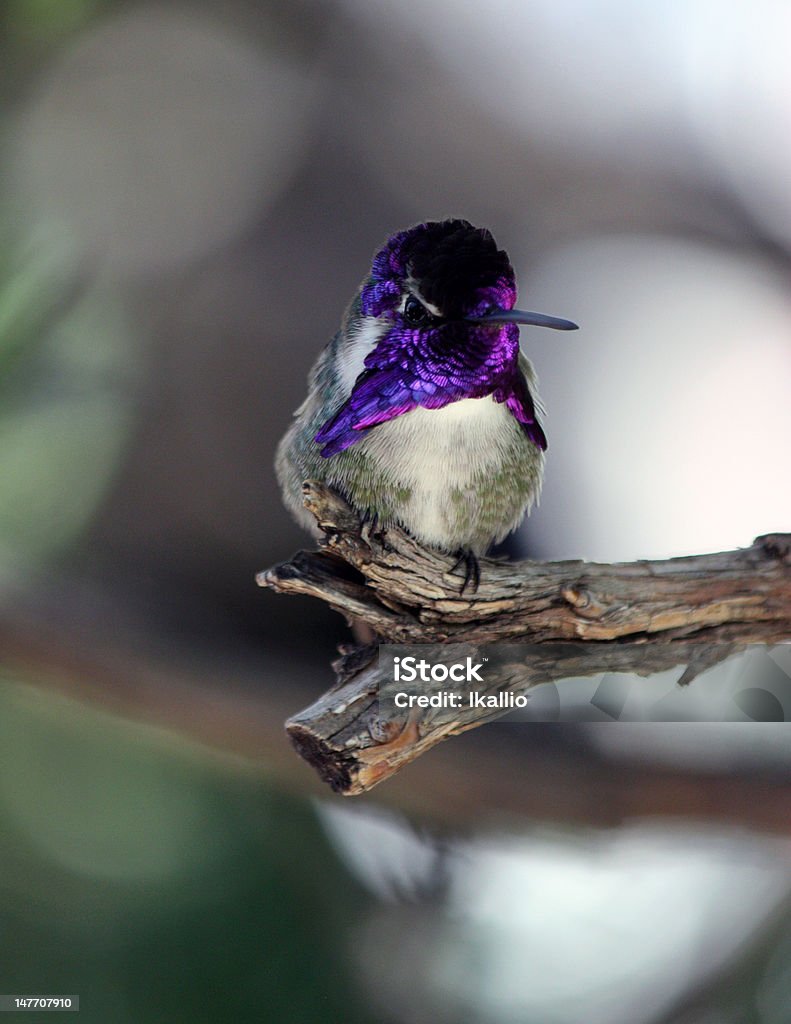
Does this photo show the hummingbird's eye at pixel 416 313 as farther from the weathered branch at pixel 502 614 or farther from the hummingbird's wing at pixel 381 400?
the weathered branch at pixel 502 614

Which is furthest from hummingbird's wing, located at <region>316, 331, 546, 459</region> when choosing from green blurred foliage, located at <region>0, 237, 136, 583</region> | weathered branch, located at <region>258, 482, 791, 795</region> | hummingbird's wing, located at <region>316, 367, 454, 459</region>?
green blurred foliage, located at <region>0, 237, 136, 583</region>

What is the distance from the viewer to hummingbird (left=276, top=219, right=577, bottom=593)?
0.80 meters

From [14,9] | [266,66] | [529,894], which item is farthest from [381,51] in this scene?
[529,894]

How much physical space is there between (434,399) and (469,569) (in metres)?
0.16

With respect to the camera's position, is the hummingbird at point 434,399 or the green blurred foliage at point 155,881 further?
the green blurred foliage at point 155,881

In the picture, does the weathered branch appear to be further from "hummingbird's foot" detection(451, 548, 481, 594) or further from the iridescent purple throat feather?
the iridescent purple throat feather

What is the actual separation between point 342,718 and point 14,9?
799 mm

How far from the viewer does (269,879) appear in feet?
3.18

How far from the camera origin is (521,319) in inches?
30.5

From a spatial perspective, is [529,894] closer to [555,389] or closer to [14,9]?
[555,389]

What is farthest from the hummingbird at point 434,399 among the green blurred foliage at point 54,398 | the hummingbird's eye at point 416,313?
the green blurred foliage at point 54,398

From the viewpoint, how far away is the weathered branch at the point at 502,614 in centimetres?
77

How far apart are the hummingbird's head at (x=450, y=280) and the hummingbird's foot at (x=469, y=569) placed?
21 cm

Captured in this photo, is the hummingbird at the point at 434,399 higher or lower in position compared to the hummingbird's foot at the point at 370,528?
higher
